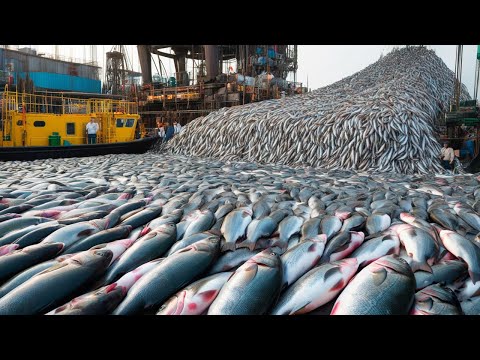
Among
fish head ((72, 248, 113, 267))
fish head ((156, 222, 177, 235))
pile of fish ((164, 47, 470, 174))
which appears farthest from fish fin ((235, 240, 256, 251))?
pile of fish ((164, 47, 470, 174))

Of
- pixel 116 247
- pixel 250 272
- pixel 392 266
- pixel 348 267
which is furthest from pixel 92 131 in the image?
pixel 392 266

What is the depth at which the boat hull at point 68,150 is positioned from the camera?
43.0 ft

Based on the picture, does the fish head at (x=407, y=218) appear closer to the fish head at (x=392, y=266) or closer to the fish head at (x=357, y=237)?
the fish head at (x=357, y=237)

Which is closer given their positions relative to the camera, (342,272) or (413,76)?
(342,272)

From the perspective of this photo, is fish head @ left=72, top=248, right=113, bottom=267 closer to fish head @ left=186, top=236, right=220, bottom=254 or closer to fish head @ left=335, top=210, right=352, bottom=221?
fish head @ left=186, top=236, right=220, bottom=254

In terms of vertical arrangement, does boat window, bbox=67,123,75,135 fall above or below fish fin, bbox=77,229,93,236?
above

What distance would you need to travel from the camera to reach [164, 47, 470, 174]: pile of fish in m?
11.1

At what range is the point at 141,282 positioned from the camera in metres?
2.79

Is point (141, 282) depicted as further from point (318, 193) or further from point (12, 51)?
point (12, 51)

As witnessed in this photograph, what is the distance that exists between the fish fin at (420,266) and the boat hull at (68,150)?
13644 mm

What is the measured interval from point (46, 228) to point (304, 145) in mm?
9926

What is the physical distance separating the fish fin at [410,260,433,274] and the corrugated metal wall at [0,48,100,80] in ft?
162

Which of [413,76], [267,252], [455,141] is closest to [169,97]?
[413,76]

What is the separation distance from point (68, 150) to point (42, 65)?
128 ft
